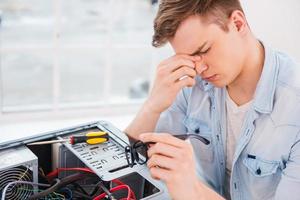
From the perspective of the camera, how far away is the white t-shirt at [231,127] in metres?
1.03

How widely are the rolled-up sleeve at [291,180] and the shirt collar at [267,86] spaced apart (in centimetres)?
12

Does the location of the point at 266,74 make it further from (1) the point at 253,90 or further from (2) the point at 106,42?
(2) the point at 106,42

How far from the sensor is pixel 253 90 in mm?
991

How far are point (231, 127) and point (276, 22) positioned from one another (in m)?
0.90

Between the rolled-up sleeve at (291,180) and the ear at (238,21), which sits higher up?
the ear at (238,21)

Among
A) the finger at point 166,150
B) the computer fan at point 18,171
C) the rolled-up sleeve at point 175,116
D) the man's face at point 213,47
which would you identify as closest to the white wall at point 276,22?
the rolled-up sleeve at point 175,116

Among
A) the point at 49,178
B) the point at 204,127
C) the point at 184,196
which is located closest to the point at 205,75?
the point at 204,127

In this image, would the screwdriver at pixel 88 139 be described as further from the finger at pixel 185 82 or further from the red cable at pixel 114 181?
the finger at pixel 185 82

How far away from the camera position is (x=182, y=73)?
970 mm

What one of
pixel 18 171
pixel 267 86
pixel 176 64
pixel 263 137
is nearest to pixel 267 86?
pixel 267 86

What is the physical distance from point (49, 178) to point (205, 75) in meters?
0.46

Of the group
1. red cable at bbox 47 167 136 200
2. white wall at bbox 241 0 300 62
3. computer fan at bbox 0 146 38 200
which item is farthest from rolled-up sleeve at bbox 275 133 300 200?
white wall at bbox 241 0 300 62

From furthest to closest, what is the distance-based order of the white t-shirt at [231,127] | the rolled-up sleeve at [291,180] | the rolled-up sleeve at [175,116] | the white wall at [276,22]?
the white wall at [276,22], the rolled-up sleeve at [175,116], the white t-shirt at [231,127], the rolled-up sleeve at [291,180]

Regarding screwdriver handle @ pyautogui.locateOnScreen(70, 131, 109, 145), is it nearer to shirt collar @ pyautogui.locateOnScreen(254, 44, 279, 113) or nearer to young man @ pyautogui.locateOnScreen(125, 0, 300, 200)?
young man @ pyautogui.locateOnScreen(125, 0, 300, 200)
